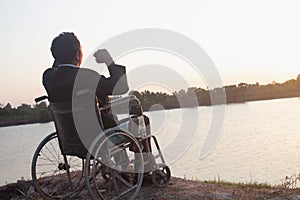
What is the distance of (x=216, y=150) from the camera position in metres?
12.4

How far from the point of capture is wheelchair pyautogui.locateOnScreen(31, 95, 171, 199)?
319 cm

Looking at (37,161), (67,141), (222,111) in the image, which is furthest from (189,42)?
(37,161)

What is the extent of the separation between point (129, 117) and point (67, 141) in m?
0.68

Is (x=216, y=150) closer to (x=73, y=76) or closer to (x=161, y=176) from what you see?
(x=161, y=176)

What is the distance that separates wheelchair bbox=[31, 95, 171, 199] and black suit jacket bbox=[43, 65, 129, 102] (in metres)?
0.11

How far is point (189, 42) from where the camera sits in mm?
3852

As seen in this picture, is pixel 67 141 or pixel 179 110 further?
pixel 179 110

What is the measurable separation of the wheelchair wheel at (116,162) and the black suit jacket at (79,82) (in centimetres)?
39

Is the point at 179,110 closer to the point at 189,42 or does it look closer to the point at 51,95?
the point at 189,42

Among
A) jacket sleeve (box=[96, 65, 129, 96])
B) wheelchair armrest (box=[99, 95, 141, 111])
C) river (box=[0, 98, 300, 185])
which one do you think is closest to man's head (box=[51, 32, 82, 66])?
jacket sleeve (box=[96, 65, 129, 96])

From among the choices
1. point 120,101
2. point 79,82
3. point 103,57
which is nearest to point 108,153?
point 120,101

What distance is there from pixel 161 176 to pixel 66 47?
181 centimetres

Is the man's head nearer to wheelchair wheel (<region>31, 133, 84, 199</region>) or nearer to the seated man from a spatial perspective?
the seated man

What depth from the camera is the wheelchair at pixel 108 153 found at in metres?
3.19
